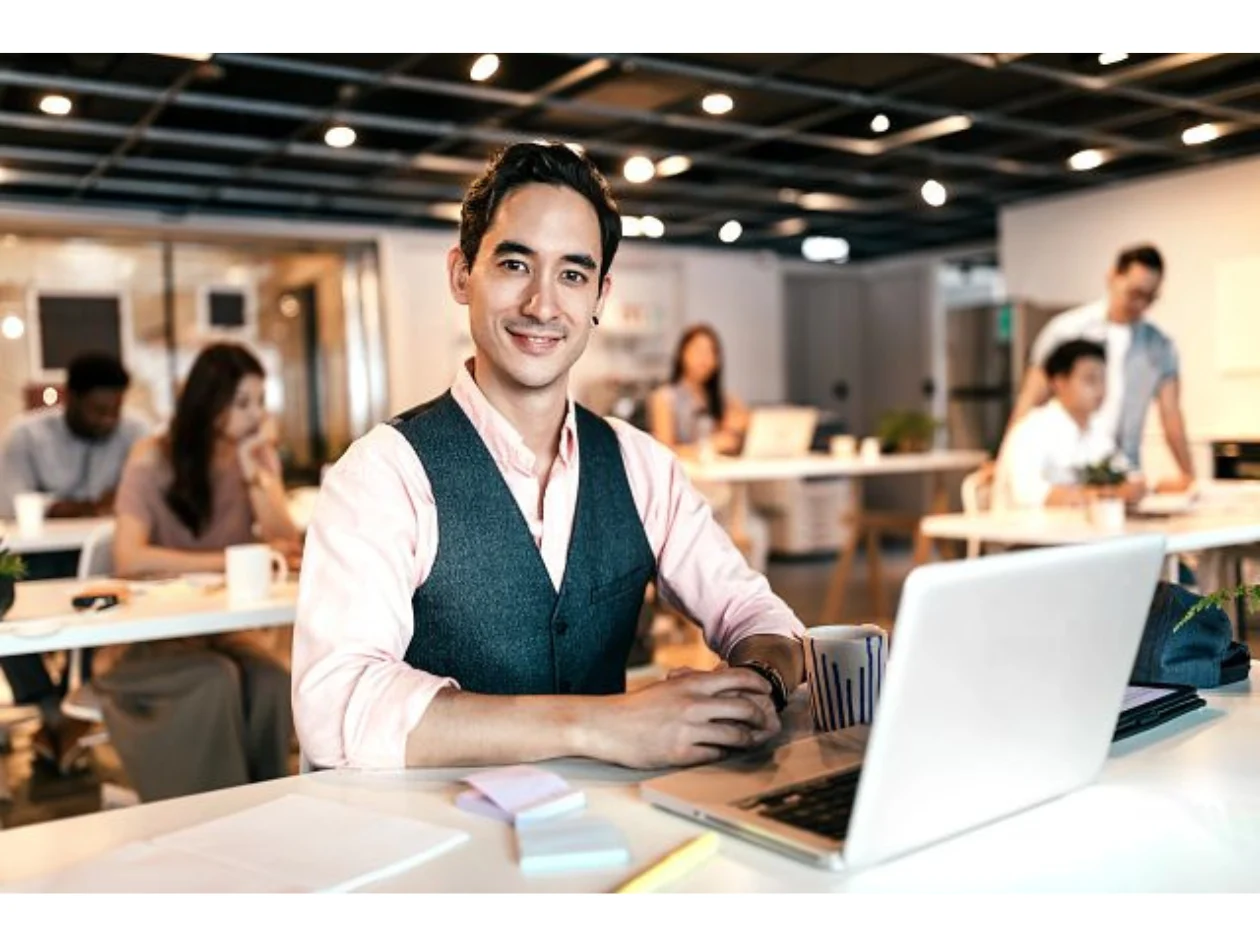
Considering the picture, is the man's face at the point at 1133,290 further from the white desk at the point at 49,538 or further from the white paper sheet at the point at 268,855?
the white paper sheet at the point at 268,855

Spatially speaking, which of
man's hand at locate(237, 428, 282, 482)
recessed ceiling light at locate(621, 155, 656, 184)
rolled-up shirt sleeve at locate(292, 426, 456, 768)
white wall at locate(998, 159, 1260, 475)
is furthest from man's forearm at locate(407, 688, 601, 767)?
white wall at locate(998, 159, 1260, 475)

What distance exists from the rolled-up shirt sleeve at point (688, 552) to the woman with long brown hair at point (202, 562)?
151 centimetres

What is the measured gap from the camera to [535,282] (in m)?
1.59

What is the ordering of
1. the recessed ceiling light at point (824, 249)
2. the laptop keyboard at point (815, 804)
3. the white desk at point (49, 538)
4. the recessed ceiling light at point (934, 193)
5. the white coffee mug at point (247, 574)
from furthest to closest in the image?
1. the recessed ceiling light at point (824, 249)
2. the recessed ceiling light at point (934, 193)
3. the white desk at point (49, 538)
4. the white coffee mug at point (247, 574)
5. the laptop keyboard at point (815, 804)

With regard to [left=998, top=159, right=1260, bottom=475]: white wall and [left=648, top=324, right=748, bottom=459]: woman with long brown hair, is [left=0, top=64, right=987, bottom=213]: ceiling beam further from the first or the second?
[left=648, top=324, right=748, bottom=459]: woman with long brown hair

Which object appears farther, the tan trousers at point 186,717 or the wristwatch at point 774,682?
the tan trousers at point 186,717

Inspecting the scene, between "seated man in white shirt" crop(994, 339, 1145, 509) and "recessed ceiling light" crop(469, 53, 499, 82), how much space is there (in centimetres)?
290

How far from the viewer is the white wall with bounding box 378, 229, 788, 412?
9.72 m

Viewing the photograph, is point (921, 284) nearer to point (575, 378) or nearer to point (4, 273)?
point (575, 378)

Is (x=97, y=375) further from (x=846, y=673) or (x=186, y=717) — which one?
(x=846, y=673)

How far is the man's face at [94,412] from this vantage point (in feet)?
16.5

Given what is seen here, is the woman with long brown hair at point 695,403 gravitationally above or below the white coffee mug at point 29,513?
above

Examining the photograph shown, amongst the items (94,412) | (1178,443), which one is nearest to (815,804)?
(94,412)

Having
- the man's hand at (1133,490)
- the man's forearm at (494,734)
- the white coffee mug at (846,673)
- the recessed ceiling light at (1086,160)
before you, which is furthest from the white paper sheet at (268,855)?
the recessed ceiling light at (1086,160)
